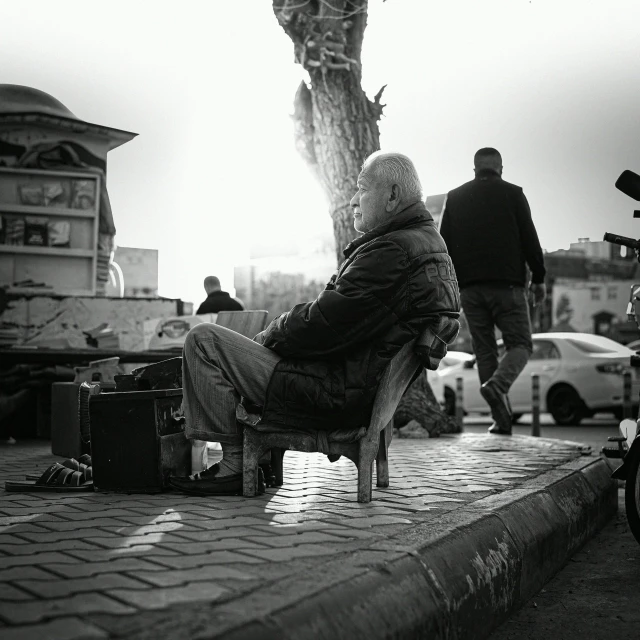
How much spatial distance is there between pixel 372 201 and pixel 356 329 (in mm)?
694

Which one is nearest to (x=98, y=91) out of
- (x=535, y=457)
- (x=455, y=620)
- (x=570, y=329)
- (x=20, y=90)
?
(x=20, y=90)

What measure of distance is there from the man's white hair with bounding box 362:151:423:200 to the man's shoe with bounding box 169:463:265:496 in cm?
153

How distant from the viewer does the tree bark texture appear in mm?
10250

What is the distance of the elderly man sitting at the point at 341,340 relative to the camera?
3934 mm

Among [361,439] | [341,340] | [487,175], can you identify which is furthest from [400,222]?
[487,175]

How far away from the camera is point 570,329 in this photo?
175ft

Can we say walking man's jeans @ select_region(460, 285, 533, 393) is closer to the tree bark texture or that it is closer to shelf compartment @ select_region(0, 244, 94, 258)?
the tree bark texture

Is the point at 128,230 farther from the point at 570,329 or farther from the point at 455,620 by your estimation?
the point at 570,329

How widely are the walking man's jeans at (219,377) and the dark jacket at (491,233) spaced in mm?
4515

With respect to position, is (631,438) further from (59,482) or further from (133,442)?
(59,482)

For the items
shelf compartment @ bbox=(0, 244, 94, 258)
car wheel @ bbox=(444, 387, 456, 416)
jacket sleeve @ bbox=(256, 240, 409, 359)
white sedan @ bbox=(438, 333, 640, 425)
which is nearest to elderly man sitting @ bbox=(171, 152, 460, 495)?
jacket sleeve @ bbox=(256, 240, 409, 359)

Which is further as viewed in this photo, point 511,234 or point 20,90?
point 20,90

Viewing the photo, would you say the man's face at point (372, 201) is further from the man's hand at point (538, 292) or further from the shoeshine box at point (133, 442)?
the man's hand at point (538, 292)

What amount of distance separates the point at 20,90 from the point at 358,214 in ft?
31.1
